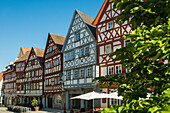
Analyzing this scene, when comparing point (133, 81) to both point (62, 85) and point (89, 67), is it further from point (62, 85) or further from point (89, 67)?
point (62, 85)

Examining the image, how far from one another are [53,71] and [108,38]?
13536 millimetres

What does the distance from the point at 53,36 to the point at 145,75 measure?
3053 cm

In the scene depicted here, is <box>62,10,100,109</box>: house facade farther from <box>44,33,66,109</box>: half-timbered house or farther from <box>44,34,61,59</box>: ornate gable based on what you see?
<box>44,34,61,59</box>: ornate gable

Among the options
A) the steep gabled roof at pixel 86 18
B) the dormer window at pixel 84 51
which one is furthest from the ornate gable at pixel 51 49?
the steep gabled roof at pixel 86 18

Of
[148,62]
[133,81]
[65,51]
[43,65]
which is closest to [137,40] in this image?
[148,62]

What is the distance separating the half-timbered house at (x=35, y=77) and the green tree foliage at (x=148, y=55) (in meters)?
32.9

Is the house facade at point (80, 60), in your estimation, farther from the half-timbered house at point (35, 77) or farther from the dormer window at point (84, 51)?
the half-timbered house at point (35, 77)

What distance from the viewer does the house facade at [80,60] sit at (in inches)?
963

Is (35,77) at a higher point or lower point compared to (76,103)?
higher

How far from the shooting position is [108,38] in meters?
22.3

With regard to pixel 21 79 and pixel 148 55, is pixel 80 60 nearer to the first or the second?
pixel 148 55

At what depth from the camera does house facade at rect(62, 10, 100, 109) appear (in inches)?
963

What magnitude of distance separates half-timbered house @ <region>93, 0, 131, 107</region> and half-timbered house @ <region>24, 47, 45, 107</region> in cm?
1679

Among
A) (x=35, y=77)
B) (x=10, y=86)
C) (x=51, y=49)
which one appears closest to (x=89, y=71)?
(x=51, y=49)
